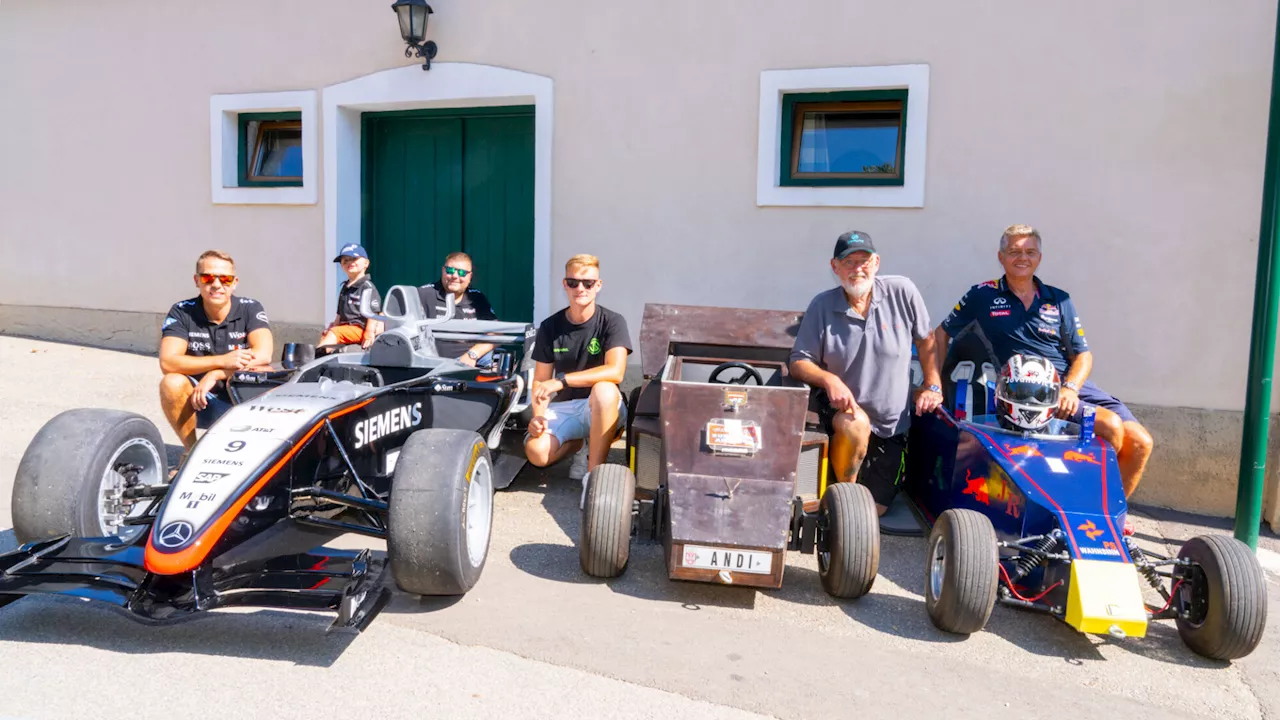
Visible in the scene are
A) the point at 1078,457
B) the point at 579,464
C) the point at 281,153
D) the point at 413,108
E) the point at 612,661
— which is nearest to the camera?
the point at 612,661

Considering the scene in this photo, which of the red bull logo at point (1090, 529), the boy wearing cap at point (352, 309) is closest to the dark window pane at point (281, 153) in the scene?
the boy wearing cap at point (352, 309)

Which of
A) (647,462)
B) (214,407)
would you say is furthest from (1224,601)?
(214,407)

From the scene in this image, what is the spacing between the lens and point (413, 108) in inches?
293

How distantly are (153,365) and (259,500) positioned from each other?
5.45m

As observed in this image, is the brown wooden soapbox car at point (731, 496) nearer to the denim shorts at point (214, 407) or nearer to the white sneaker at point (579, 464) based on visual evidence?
the white sneaker at point (579, 464)

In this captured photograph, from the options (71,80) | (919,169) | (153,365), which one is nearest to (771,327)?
(919,169)

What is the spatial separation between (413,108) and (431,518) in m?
5.05

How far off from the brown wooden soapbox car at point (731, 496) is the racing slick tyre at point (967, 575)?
0.31 meters

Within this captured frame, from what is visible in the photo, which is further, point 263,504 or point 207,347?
point 207,347

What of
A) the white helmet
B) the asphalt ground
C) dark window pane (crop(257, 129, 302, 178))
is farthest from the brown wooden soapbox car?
dark window pane (crop(257, 129, 302, 178))

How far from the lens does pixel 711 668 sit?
319 cm

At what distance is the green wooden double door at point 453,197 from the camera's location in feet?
24.6

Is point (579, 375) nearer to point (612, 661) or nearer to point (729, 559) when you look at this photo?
point (729, 559)

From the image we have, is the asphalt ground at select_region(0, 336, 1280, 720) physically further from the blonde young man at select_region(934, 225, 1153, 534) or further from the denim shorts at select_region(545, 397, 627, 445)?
the blonde young man at select_region(934, 225, 1153, 534)
